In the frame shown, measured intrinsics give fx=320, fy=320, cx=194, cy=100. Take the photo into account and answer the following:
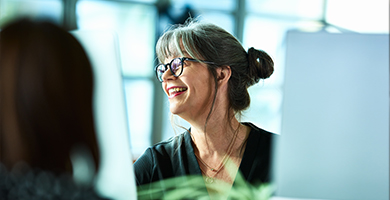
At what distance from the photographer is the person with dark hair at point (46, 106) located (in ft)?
1.93

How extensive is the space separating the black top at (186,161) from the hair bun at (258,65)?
0.54 ft

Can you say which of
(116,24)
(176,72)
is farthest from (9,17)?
(176,72)

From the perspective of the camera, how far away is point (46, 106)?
0.59 metres

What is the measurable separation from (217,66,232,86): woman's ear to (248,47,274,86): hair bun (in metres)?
0.07

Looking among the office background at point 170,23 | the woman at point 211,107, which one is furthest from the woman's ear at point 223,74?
the office background at point 170,23

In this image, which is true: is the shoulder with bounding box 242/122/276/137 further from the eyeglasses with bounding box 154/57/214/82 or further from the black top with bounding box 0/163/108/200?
the black top with bounding box 0/163/108/200

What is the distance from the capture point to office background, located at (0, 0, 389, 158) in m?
1.09

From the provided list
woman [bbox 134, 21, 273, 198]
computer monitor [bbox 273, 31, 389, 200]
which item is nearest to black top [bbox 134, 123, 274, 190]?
woman [bbox 134, 21, 273, 198]

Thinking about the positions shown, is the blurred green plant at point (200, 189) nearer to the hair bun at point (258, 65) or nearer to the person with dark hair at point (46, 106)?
the hair bun at point (258, 65)

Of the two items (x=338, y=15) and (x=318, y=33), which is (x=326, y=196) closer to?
(x=318, y=33)

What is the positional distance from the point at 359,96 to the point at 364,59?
4.1 inches

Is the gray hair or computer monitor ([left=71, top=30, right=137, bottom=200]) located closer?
computer monitor ([left=71, top=30, right=137, bottom=200])

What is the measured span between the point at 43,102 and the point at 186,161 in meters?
0.55

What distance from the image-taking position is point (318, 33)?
3.01 feet
